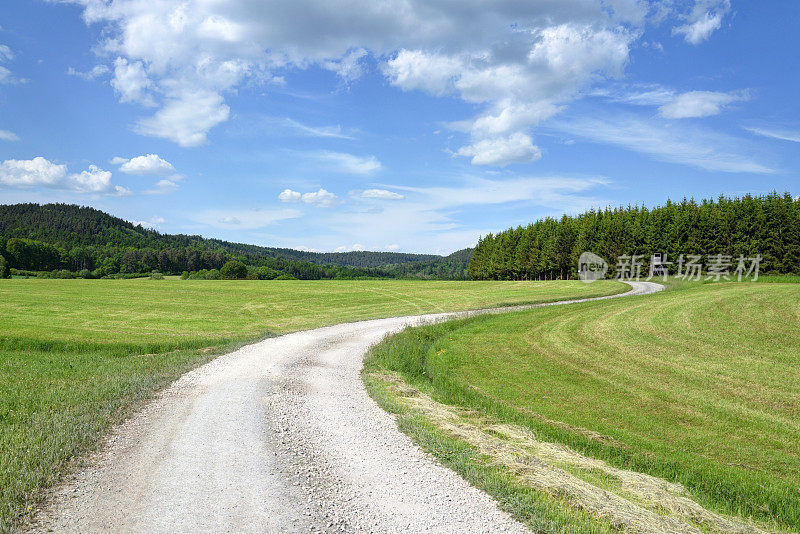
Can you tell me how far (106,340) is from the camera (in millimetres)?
27422

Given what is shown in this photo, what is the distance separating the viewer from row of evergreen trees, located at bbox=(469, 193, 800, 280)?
225 feet

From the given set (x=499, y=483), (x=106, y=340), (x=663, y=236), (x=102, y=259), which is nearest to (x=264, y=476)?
(x=499, y=483)

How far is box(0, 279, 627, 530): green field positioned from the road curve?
838 millimetres

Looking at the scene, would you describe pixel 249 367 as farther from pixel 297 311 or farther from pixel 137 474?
pixel 297 311

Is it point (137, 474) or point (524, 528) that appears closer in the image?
point (524, 528)

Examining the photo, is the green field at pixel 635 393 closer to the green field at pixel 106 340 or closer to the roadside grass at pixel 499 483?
the roadside grass at pixel 499 483

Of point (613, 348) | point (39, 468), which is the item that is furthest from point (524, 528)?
point (613, 348)

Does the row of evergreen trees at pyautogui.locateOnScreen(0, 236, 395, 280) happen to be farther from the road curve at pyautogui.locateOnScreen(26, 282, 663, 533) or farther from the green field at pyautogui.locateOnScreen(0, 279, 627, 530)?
the road curve at pyautogui.locateOnScreen(26, 282, 663, 533)

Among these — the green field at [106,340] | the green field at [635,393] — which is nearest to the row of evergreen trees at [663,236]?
the green field at [106,340]

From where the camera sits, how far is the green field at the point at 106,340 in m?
8.88

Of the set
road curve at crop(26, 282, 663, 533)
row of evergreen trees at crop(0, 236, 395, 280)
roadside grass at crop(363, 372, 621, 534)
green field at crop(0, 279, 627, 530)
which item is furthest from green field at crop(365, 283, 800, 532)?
row of evergreen trees at crop(0, 236, 395, 280)

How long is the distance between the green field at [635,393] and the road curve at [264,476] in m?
0.89

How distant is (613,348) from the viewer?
72.9 ft

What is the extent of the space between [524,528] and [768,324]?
87.1ft
